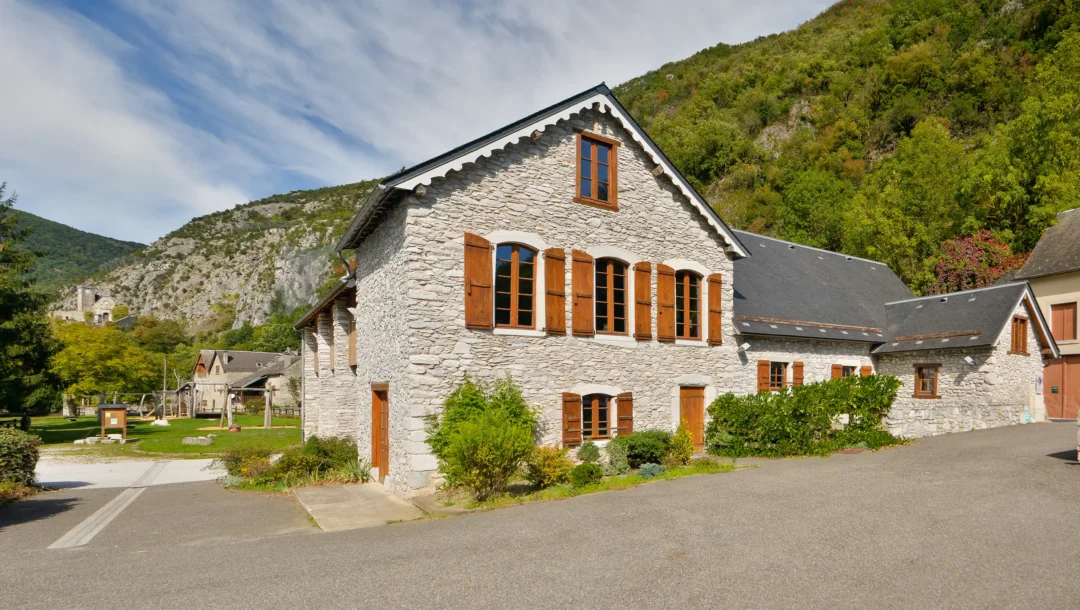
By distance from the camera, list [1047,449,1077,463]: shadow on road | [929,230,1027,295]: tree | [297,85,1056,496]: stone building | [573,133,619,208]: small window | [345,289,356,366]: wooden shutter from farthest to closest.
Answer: [929,230,1027,295]: tree < [345,289,356,366]: wooden shutter < [573,133,619,208]: small window < [1047,449,1077,463]: shadow on road < [297,85,1056,496]: stone building

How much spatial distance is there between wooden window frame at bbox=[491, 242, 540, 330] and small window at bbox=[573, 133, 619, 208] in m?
1.83

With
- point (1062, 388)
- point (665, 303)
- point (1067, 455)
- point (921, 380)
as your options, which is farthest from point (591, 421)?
point (1062, 388)

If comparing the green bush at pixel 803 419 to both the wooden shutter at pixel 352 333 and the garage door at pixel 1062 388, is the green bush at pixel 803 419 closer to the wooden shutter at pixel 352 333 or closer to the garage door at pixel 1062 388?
the wooden shutter at pixel 352 333

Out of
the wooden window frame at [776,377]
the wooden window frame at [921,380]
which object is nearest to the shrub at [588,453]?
the wooden window frame at [776,377]

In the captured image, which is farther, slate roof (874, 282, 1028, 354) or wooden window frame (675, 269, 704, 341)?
slate roof (874, 282, 1028, 354)

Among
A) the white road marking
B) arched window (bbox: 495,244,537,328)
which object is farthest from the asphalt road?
arched window (bbox: 495,244,537,328)

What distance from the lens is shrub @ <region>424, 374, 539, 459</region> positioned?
36.2ft

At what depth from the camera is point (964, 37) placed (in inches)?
2242

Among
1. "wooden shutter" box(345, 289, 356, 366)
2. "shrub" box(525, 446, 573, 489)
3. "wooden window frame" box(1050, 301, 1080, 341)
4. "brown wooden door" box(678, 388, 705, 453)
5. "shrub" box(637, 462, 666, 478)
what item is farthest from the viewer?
"wooden window frame" box(1050, 301, 1080, 341)

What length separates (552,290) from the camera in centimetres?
1284

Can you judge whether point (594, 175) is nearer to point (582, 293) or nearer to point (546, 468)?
point (582, 293)

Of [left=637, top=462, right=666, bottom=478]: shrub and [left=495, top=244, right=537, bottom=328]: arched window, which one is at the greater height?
[left=495, top=244, right=537, bottom=328]: arched window

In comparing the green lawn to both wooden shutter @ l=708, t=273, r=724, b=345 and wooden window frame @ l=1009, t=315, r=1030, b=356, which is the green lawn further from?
wooden window frame @ l=1009, t=315, r=1030, b=356

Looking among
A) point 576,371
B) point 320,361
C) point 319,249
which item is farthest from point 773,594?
point 319,249
